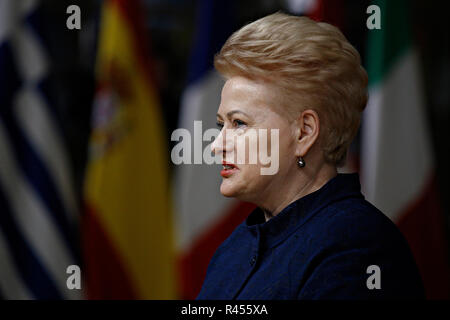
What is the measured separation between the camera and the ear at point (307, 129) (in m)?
0.80

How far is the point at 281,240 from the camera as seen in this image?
0.86 metres

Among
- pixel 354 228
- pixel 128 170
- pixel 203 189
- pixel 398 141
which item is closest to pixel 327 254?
pixel 354 228

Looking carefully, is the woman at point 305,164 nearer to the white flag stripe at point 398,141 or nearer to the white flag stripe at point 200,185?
the white flag stripe at point 398,141

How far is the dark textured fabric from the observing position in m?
0.76

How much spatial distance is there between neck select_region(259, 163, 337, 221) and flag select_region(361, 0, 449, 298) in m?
1.23

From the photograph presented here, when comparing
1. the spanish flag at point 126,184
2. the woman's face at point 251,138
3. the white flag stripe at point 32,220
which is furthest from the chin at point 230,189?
the white flag stripe at point 32,220

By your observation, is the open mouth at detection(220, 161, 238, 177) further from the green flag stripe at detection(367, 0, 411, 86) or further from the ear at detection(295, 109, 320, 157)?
the green flag stripe at detection(367, 0, 411, 86)

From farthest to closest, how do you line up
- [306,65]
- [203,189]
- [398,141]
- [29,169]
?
1. [29,169]
2. [203,189]
3. [398,141]
4. [306,65]

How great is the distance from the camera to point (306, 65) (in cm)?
77

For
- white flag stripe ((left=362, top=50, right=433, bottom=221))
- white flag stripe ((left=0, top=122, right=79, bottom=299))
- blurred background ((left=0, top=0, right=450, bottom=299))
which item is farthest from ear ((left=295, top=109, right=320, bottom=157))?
white flag stripe ((left=0, top=122, right=79, bottom=299))

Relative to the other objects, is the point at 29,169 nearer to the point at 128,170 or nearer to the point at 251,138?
the point at 128,170

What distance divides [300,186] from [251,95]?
148mm
